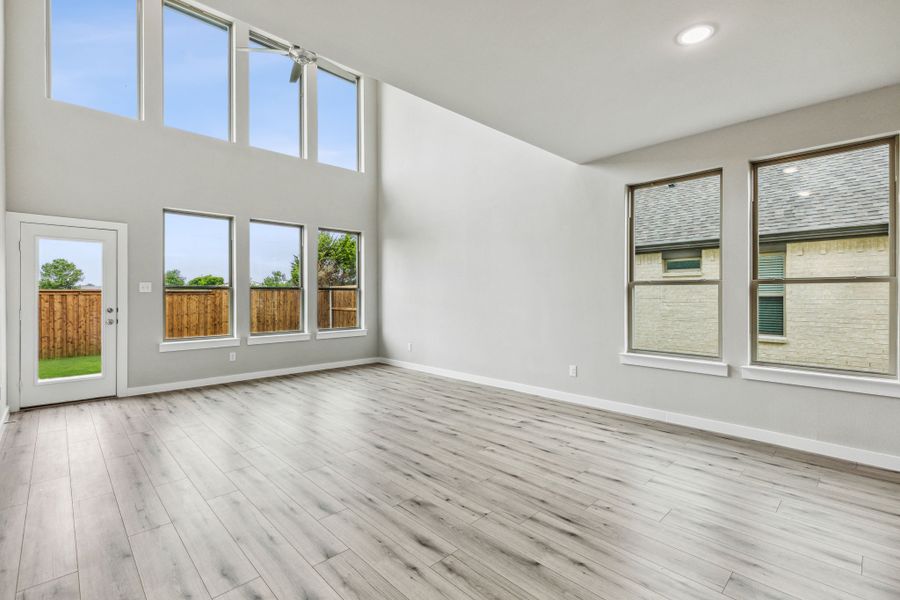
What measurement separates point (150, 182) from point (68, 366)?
7.73 ft

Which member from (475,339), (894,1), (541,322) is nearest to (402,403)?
(475,339)

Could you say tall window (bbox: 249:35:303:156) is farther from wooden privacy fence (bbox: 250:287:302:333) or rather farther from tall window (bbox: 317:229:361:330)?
wooden privacy fence (bbox: 250:287:302:333)

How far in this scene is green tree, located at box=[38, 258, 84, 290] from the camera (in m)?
4.59

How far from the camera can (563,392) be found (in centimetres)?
478

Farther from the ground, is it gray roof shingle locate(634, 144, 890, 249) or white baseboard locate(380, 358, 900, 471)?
gray roof shingle locate(634, 144, 890, 249)

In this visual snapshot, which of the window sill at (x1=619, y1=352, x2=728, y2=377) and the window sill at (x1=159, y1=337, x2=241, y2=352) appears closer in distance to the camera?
the window sill at (x1=619, y1=352, x2=728, y2=377)

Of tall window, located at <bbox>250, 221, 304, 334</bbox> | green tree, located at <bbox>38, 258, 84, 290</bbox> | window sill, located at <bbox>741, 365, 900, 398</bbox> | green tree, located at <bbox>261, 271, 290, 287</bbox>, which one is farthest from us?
green tree, located at <bbox>261, 271, 290, 287</bbox>

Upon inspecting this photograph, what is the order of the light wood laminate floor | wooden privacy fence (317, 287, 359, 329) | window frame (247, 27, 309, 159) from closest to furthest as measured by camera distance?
the light wood laminate floor < window frame (247, 27, 309, 159) < wooden privacy fence (317, 287, 359, 329)

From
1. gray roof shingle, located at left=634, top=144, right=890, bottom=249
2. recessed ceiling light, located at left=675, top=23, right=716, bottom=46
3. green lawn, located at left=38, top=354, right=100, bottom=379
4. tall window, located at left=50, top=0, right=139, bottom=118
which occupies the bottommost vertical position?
green lawn, located at left=38, top=354, right=100, bottom=379

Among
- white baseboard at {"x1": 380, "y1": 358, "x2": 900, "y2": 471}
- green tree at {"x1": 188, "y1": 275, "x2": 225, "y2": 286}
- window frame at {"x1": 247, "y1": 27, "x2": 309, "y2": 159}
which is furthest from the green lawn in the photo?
white baseboard at {"x1": 380, "y1": 358, "x2": 900, "y2": 471}

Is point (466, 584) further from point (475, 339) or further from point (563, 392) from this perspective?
point (475, 339)

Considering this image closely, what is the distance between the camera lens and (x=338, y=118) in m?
7.26

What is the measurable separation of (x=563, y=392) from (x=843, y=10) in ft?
12.3

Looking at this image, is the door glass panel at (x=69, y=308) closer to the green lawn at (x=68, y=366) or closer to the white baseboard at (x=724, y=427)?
the green lawn at (x=68, y=366)
